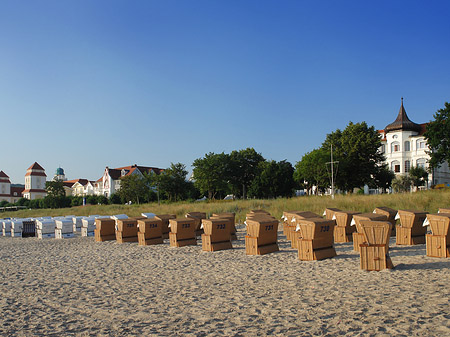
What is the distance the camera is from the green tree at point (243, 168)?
62.3m

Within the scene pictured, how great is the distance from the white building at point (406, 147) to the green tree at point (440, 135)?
57.4ft

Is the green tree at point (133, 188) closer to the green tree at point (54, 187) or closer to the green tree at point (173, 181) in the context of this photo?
the green tree at point (173, 181)

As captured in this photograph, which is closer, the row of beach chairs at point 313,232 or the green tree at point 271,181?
the row of beach chairs at point 313,232

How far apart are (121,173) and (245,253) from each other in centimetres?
8478

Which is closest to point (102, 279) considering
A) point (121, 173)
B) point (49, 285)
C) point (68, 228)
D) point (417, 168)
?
point (49, 285)

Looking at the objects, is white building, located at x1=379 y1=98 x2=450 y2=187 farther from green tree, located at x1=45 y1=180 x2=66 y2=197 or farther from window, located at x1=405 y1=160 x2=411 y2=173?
green tree, located at x1=45 y1=180 x2=66 y2=197

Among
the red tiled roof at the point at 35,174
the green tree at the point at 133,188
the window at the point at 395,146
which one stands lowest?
the green tree at the point at 133,188

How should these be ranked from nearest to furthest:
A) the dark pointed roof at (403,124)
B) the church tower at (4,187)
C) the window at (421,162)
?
the window at (421,162), the dark pointed roof at (403,124), the church tower at (4,187)

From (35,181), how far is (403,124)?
97809mm

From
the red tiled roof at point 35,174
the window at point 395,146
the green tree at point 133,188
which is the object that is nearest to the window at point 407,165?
the window at point 395,146

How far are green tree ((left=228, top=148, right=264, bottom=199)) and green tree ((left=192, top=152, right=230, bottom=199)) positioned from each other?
1.74 m

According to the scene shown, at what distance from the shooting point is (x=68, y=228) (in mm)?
21766

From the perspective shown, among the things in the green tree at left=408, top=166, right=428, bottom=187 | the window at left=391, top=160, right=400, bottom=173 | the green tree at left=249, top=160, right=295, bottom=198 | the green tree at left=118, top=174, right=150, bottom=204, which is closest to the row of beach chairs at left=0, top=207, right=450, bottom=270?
the green tree at left=249, top=160, right=295, bottom=198

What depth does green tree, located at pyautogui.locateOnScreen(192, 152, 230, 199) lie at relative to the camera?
58688mm
